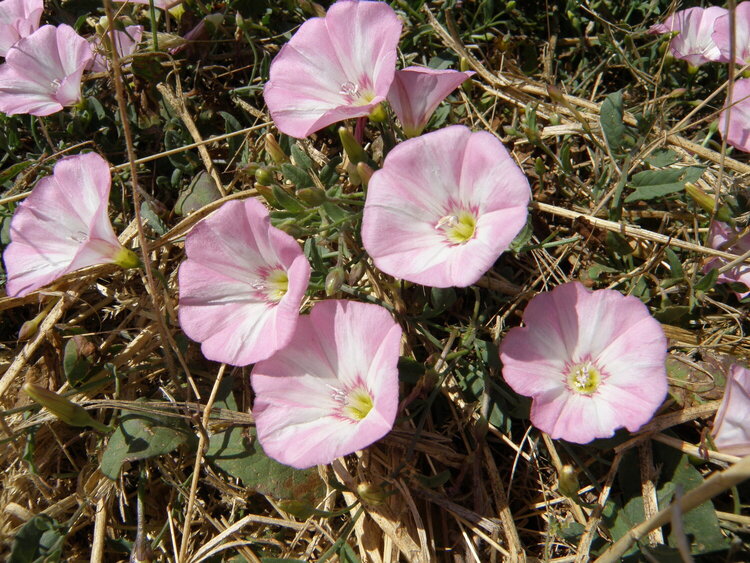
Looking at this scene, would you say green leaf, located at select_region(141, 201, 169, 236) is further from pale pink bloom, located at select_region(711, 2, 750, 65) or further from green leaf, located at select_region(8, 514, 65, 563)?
pale pink bloom, located at select_region(711, 2, 750, 65)

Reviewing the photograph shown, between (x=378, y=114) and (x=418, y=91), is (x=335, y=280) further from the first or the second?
(x=418, y=91)

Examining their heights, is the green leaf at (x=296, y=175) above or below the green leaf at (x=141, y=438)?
above

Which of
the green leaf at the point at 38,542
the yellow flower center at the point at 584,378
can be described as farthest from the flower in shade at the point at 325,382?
the green leaf at the point at 38,542

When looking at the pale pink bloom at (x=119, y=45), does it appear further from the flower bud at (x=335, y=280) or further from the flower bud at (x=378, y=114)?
the flower bud at (x=335, y=280)

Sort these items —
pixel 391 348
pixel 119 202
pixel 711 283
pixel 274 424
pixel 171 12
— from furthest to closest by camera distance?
1. pixel 171 12
2. pixel 119 202
3. pixel 711 283
4. pixel 274 424
5. pixel 391 348

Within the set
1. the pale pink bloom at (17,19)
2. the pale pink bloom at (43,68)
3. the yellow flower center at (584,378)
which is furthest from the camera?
the pale pink bloom at (17,19)

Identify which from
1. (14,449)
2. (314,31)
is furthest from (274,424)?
(314,31)

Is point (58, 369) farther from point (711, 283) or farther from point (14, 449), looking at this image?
point (711, 283)

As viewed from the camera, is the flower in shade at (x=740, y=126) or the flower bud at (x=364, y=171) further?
the flower in shade at (x=740, y=126)
